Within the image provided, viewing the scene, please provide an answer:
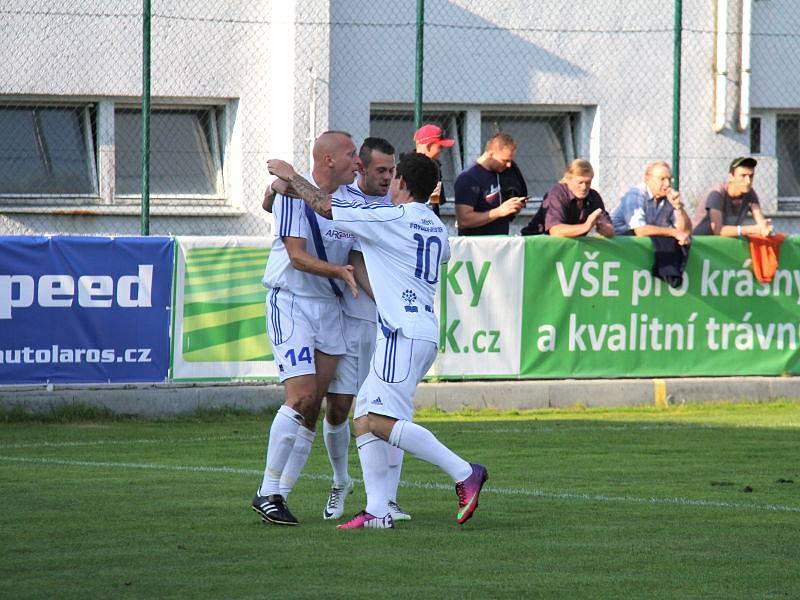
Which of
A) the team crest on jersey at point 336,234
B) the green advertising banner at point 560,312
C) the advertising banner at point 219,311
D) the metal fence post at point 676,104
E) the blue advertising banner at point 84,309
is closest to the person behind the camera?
the team crest on jersey at point 336,234

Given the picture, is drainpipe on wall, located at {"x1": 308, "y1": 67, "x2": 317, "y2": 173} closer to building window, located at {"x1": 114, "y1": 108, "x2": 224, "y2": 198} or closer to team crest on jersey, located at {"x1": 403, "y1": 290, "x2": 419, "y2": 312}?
building window, located at {"x1": 114, "y1": 108, "x2": 224, "y2": 198}

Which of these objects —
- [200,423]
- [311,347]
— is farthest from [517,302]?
[311,347]

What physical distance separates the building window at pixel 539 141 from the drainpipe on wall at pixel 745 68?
7.32ft

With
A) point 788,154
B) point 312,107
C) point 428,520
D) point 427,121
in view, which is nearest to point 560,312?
point 312,107

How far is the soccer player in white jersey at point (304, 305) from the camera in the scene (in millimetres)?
8336

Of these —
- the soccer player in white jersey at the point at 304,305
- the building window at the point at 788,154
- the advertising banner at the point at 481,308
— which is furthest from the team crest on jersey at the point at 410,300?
the building window at the point at 788,154

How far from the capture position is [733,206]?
1653cm

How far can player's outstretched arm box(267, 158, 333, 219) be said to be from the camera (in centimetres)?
795

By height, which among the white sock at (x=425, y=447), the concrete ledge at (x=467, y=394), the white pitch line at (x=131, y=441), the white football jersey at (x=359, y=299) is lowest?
the white pitch line at (x=131, y=441)

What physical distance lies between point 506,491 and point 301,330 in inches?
76.3

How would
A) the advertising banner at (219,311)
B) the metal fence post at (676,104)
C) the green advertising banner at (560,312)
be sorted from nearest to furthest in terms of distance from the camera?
the advertising banner at (219,311), the green advertising banner at (560,312), the metal fence post at (676,104)

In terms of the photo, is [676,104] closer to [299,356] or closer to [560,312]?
[560,312]

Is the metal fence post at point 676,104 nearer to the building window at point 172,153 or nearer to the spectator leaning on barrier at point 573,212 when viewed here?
the spectator leaning on barrier at point 573,212

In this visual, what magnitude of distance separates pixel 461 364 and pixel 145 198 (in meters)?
3.35
